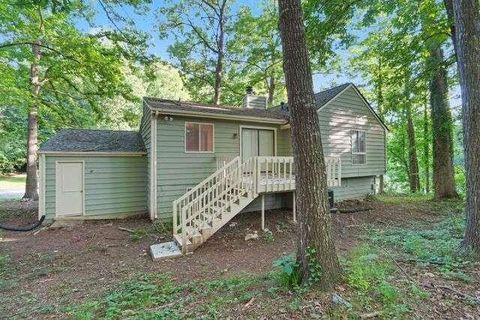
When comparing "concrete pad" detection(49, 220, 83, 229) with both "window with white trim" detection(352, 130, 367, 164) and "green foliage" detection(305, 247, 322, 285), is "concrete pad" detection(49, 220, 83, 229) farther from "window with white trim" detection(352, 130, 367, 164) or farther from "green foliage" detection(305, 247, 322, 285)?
"window with white trim" detection(352, 130, 367, 164)

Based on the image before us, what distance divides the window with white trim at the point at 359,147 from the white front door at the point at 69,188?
10.6m

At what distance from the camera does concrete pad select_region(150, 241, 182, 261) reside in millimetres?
6108

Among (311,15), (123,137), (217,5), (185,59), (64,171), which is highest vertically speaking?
(217,5)

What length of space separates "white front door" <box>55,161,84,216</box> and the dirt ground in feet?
2.11

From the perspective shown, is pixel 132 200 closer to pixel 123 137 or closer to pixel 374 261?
pixel 123 137

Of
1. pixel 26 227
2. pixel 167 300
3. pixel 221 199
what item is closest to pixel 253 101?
pixel 221 199

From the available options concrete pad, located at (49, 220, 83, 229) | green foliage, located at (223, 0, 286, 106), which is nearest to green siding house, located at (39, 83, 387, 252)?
concrete pad, located at (49, 220, 83, 229)

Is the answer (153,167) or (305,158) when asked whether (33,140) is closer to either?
(153,167)

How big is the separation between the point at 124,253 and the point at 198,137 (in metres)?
4.37

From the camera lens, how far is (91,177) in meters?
9.30

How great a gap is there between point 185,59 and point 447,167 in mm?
15589

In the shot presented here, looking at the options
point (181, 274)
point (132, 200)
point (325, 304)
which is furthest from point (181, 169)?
point (325, 304)

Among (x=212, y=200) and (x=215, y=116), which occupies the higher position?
(x=215, y=116)

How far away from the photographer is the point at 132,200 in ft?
32.7
